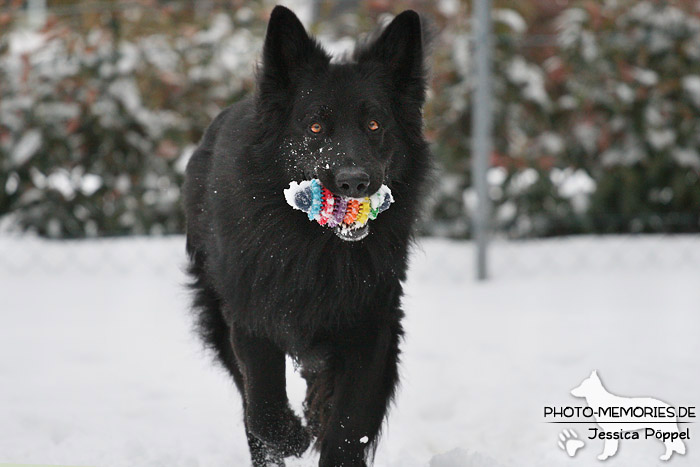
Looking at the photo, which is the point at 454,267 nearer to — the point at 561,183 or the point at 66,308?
the point at 561,183

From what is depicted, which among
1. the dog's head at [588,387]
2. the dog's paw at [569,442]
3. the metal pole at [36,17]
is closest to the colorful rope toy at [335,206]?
the dog's paw at [569,442]

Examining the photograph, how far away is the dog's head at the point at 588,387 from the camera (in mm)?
4020

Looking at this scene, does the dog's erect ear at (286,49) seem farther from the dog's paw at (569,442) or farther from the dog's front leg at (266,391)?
the dog's paw at (569,442)

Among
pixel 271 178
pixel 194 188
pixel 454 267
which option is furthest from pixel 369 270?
pixel 454 267

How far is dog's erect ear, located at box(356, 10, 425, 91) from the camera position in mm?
3215

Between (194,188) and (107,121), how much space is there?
A: 4515 millimetres

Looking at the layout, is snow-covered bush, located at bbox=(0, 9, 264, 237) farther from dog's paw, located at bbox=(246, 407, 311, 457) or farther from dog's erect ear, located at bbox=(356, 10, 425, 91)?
dog's paw, located at bbox=(246, 407, 311, 457)

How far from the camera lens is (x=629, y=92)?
7.92 m

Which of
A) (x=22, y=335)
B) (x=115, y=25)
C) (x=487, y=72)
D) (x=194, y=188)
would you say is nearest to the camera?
(x=194, y=188)

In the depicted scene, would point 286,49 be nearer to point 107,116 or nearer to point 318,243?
point 318,243

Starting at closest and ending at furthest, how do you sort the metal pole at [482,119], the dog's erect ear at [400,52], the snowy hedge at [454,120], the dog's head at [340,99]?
the dog's head at [340,99], the dog's erect ear at [400,52], the metal pole at [482,119], the snowy hedge at [454,120]

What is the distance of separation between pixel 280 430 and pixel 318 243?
2.27 feet

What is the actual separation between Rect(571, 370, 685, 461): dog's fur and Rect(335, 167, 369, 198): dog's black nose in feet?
4.78

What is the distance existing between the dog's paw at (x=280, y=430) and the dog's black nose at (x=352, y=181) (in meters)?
0.90
